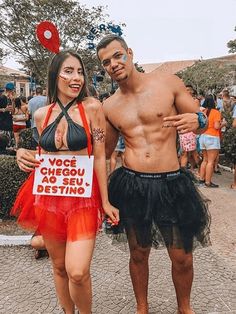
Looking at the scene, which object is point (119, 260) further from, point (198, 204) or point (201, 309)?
point (198, 204)

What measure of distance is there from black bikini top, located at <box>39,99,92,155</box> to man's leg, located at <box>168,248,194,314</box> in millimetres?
976

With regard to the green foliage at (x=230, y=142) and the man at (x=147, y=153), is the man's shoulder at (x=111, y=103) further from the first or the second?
the green foliage at (x=230, y=142)

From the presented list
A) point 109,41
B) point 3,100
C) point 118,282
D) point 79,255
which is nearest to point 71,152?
point 79,255

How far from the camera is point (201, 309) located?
10.3 ft

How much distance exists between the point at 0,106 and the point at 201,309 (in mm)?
7645

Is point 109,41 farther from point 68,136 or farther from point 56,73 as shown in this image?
point 68,136

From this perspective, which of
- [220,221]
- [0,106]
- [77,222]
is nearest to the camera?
[77,222]

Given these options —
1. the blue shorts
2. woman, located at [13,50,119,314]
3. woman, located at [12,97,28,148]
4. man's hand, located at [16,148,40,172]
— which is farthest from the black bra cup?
woman, located at [12,97,28,148]

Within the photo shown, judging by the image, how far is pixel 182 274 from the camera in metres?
2.87

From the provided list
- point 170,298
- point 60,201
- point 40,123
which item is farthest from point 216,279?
point 40,123

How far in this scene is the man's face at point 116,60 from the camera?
271 centimetres

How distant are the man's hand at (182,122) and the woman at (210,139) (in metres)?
4.82

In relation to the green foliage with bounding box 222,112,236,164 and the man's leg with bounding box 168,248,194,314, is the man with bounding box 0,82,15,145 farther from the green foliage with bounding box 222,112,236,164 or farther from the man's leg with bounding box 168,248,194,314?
the man's leg with bounding box 168,248,194,314

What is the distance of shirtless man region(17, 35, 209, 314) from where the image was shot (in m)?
2.75
